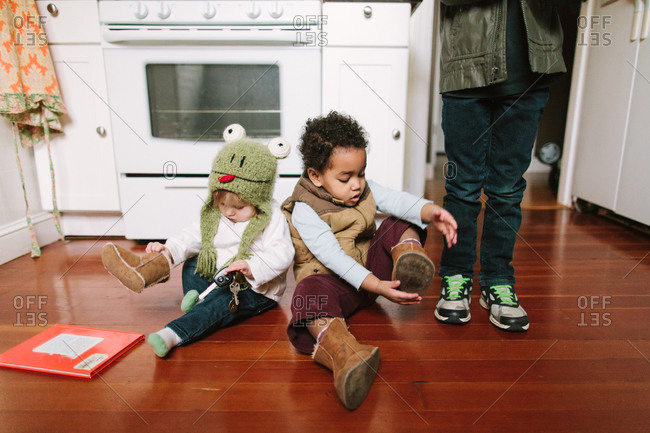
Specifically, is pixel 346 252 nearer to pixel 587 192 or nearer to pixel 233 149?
pixel 233 149

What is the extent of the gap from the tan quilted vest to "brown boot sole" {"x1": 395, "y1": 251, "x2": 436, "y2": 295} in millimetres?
168

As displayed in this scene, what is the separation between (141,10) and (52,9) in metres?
0.34

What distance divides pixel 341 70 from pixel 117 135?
0.83m

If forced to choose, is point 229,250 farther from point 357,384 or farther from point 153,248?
point 357,384

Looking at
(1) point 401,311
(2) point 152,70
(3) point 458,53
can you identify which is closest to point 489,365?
(1) point 401,311

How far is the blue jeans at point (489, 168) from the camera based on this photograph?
37.9 inches

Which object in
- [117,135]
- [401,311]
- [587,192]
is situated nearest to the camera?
[401,311]

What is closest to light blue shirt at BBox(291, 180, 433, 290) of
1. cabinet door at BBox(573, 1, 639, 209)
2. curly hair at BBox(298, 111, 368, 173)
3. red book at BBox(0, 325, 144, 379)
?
curly hair at BBox(298, 111, 368, 173)

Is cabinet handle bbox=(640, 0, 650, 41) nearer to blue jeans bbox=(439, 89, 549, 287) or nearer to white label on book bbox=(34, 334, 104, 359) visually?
blue jeans bbox=(439, 89, 549, 287)

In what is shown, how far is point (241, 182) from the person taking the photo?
96 centimetres

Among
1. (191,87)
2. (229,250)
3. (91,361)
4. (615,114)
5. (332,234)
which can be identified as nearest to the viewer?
(91,361)

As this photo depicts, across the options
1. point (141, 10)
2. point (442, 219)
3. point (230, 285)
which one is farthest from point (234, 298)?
point (141, 10)

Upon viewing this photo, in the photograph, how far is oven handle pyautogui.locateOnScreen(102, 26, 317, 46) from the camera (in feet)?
4.64

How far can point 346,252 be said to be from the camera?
39.0 inches
